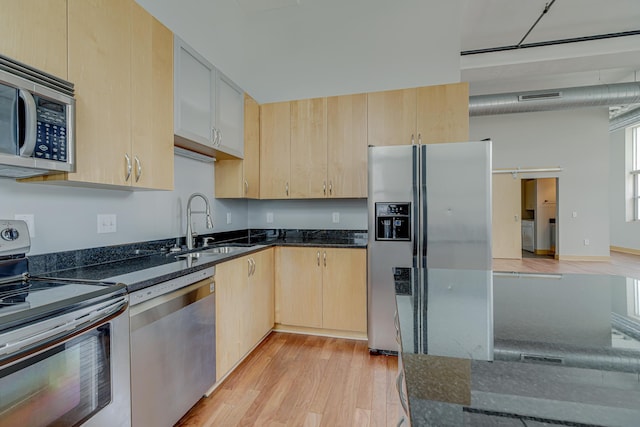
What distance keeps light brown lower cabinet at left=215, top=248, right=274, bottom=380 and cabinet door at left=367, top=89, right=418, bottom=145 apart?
5.25 ft

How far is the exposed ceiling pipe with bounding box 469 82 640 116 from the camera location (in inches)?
180

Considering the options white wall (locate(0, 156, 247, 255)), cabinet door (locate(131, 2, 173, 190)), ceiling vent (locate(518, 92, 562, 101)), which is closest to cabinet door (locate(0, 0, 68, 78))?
cabinet door (locate(131, 2, 173, 190))

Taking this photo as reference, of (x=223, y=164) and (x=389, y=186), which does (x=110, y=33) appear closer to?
(x=223, y=164)

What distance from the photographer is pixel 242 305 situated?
7.25ft

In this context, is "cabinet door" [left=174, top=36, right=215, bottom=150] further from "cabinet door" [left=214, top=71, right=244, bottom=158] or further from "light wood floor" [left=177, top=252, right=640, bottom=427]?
"light wood floor" [left=177, top=252, right=640, bottom=427]

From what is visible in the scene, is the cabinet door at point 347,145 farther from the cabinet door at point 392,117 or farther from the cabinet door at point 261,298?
the cabinet door at point 261,298

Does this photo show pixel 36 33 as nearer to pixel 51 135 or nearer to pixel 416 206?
pixel 51 135

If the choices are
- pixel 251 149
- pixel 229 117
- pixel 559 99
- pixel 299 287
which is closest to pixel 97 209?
pixel 229 117

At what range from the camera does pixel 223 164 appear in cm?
285

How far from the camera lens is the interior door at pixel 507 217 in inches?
254

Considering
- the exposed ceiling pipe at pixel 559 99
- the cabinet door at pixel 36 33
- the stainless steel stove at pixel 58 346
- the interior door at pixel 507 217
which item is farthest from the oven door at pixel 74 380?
the interior door at pixel 507 217

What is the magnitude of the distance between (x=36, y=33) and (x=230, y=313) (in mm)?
1787

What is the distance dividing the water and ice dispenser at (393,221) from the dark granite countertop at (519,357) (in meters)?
1.28

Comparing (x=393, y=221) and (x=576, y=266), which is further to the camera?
(x=576, y=266)
